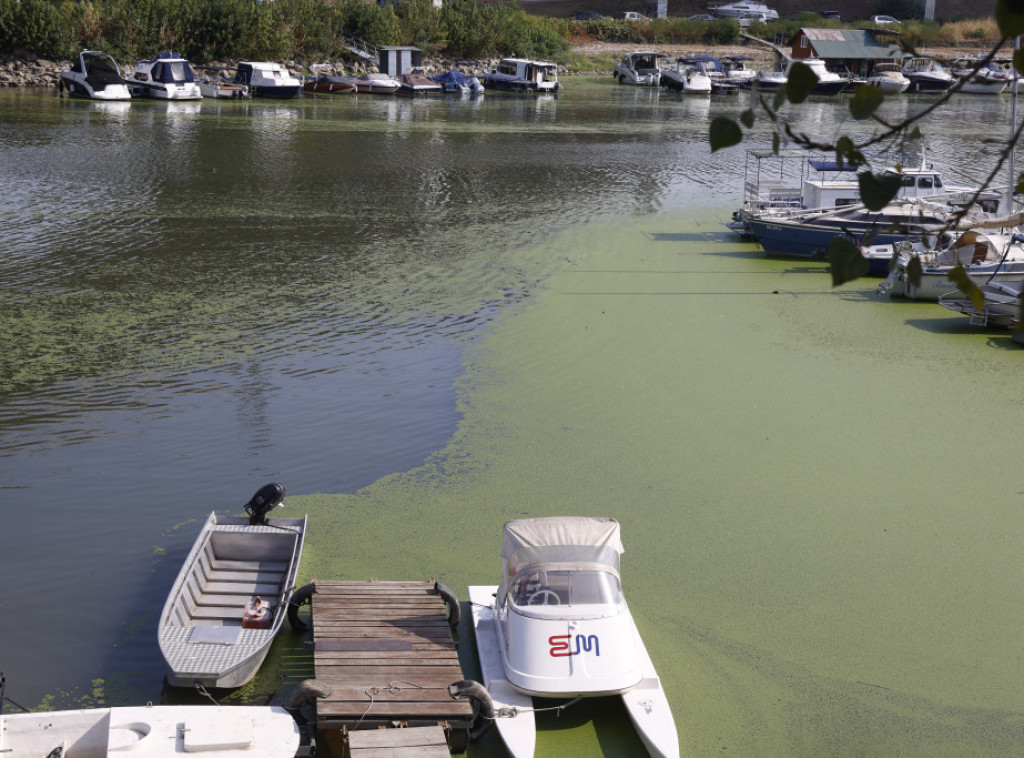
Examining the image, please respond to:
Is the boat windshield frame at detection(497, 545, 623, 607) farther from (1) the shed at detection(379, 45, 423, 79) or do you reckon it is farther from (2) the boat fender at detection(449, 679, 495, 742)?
(1) the shed at detection(379, 45, 423, 79)

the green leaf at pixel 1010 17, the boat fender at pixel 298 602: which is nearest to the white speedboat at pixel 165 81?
Answer: the boat fender at pixel 298 602

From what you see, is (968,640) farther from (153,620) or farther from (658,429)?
(153,620)

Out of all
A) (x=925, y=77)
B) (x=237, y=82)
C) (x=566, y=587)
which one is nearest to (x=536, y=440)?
(x=566, y=587)

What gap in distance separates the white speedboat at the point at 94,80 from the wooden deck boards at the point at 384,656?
46756mm

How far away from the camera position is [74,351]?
55.0 ft

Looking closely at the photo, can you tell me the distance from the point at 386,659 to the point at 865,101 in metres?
6.56

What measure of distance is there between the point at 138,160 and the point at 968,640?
30.3 meters

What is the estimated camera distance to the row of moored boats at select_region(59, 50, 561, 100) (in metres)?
51.8

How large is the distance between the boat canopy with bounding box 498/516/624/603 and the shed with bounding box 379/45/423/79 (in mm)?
59609

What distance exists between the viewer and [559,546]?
9.22 m

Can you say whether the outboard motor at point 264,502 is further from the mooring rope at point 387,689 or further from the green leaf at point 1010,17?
the green leaf at point 1010,17

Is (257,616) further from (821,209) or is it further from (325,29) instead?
(325,29)

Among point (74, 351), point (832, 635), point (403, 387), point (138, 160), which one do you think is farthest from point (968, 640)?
point (138, 160)

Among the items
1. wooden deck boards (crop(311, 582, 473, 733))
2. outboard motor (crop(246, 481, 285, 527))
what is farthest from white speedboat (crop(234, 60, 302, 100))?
wooden deck boards (crop(311, 582, 473, 733))
